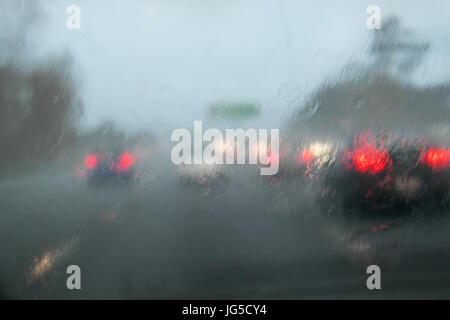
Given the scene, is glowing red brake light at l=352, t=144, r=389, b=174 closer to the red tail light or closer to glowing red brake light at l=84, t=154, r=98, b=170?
the red tail light

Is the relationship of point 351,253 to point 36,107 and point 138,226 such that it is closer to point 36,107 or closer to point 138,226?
→ point 138,226

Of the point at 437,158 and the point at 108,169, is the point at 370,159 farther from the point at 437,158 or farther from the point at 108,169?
the point at 108,169

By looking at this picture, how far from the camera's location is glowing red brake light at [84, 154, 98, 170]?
4.66 feet

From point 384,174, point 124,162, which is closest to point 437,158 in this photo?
point 384,174

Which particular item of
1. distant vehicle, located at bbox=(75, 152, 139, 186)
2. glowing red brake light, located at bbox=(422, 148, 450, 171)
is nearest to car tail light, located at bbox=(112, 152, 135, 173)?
distant vehicle, located at bbox=(75, 152, 139, 186)

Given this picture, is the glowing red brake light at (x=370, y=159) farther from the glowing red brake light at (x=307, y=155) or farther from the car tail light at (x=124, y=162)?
the car tail light at (x=124, y=162)

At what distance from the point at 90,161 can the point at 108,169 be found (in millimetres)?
100

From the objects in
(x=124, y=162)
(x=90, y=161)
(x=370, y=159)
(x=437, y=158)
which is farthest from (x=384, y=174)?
(x=90, y=161)

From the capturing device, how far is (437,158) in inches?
57.5

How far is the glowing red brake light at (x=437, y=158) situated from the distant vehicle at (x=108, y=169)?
→ 1561mm

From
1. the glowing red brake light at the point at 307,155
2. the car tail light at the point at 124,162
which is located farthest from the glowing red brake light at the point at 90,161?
the glowing red brake light at the point at 307,155

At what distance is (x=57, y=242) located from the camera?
143 cm

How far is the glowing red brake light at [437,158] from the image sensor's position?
A: 1456 mm
